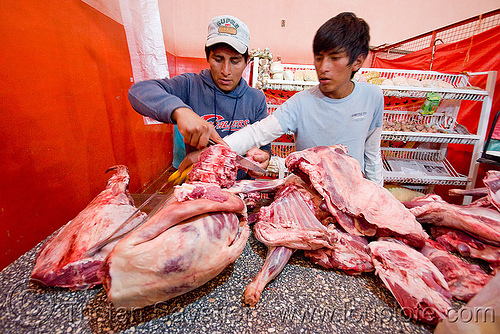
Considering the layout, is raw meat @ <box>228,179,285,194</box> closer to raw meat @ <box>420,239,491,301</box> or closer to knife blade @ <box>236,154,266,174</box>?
knife blade @ <box>236,154,266,174</box>

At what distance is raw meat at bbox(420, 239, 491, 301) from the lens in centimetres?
86

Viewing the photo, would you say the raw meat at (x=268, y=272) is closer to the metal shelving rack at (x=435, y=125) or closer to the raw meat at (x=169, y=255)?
the raw meat at (x=169, y=255)

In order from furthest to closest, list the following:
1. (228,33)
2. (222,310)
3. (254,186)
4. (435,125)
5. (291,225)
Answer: (435,125)
(228,33)
(254,186)
(291,225)
(222,310)

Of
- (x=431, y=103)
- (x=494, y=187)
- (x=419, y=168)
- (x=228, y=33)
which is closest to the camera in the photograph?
(x=494, y=187)

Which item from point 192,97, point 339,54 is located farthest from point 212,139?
point 339,54

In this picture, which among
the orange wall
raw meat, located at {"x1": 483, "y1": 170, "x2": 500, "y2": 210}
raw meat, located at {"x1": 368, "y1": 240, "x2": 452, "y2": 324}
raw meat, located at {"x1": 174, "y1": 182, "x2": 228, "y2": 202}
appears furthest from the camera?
the orange wall

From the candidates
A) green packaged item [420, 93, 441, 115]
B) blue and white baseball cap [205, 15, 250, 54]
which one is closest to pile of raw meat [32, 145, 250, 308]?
blue and white baseball cap [205, 15, 250, 54]

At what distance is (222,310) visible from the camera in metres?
0.78

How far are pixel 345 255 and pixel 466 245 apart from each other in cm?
72

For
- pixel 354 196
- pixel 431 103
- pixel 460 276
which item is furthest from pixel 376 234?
pixel 431 103

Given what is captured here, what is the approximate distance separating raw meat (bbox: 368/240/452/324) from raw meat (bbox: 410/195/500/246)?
38cm

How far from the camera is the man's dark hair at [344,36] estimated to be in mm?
1426

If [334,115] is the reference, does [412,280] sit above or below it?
below

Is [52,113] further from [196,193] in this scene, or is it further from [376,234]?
[376,234]
